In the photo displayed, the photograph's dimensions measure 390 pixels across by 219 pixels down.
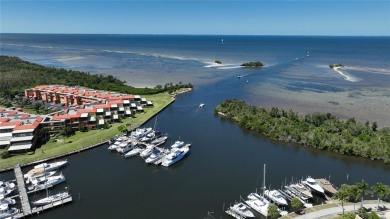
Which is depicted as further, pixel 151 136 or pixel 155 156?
pixel 151 136

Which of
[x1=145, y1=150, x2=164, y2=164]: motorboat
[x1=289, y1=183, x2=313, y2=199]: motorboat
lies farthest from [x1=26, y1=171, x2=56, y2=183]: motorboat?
[x1=289, y1=183, x2=313, y2=199]: motorboat

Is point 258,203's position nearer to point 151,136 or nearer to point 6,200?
point 151,136

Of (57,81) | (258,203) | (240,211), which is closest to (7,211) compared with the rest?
(240,211)

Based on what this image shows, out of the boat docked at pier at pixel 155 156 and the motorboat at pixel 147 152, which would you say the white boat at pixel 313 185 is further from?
the motorboat at pixel 147 152

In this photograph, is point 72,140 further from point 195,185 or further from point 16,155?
point 195,185

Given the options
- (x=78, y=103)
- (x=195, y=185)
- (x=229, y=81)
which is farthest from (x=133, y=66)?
(x=195, y=185)
